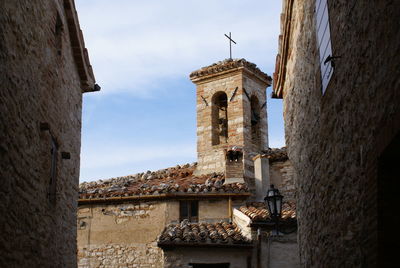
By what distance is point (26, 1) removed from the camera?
23.2ft

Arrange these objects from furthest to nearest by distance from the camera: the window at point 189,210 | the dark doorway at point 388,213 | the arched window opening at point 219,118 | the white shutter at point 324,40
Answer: the arched window opening at point 219,118, the window at point 189,210, the white shutter at point 324,40, the dark doorway at point 388,213

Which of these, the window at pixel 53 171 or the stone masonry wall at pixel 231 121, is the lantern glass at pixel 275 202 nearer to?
the window at pixel 53 171

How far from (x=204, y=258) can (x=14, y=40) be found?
29.3 ft

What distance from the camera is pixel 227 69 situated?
2156cm

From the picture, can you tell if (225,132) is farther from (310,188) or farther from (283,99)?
(310,188)

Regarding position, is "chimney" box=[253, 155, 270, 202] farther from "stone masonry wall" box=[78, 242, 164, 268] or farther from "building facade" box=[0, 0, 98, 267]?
"building facade" box=[0, 0, 98, 267]

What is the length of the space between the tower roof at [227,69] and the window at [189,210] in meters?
6.34

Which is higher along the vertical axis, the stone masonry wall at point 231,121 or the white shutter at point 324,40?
the stone masonry wall at point 231,121

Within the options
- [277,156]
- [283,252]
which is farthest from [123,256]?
[277,156]

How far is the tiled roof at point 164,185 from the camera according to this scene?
17156mm

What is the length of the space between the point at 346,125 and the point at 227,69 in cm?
1619

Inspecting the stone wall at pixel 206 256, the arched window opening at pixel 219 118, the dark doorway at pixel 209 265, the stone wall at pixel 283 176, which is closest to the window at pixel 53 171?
the stone wall at pixel 206 256

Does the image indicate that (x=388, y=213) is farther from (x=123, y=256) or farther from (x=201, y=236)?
(x=123, y=256)

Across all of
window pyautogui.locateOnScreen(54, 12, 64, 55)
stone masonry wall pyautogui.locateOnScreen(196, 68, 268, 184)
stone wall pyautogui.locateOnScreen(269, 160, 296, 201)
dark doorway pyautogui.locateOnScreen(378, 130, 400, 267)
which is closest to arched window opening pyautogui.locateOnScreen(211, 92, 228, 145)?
stone masonry wall pyautogui.locateOnScreen(196, 68, 268, 184)
